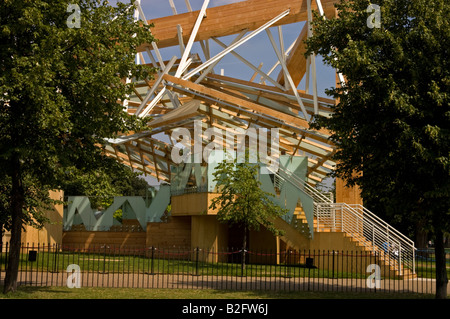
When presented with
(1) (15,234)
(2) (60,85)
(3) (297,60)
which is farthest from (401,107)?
(3) (297,60)

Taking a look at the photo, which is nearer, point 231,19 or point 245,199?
point 245,199

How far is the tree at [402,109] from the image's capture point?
530 inches

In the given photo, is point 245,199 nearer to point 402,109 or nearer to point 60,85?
point 60,85

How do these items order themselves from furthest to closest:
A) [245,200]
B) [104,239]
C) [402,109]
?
1. [104,239]
2. [245,200]
3. [402,109]

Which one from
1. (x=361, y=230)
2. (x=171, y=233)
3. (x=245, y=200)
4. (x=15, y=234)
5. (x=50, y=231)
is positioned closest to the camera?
(x=15, y=234)

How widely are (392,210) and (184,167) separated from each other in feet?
53.3

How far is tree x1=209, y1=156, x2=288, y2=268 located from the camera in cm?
2331

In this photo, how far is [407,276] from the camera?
20.8 metres

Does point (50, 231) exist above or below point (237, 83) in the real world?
below

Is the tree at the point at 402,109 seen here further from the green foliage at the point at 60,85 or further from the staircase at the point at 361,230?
the staircase at the point at 361,230

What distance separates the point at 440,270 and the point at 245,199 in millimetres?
9942

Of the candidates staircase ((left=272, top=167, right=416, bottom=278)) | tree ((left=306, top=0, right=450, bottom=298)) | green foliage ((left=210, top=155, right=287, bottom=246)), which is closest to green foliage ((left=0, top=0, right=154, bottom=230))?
tree ((left=306, top=0, right=450, bottom=298))

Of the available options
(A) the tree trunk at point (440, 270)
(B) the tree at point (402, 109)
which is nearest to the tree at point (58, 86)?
(B) the tree at point (402, 109)

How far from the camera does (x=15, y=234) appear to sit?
1444cm
